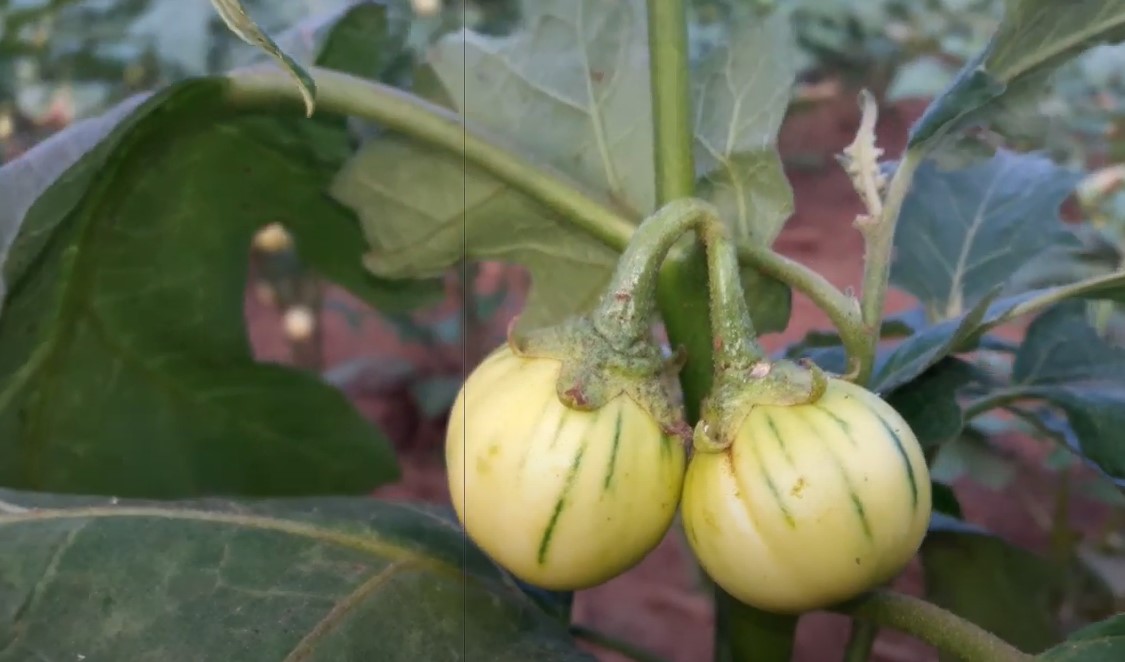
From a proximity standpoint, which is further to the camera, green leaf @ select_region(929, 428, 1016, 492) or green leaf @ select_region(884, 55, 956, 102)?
green leaf @ select_region(884, 55, 956, 102)

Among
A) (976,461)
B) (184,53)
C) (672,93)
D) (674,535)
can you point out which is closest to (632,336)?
(672,93)

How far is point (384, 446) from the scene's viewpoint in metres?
0.75

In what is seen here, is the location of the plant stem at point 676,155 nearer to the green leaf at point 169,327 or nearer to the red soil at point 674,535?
the red soil at point 674,535

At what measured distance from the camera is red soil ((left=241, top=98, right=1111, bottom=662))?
3.56ft

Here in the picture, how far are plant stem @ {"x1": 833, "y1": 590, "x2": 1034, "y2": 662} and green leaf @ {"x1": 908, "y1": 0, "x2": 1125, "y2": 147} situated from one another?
222mm

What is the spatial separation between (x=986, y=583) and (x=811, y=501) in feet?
1.35

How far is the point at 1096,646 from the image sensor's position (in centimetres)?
42

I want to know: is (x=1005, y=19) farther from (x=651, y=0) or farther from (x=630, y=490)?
(x=630, y=490)

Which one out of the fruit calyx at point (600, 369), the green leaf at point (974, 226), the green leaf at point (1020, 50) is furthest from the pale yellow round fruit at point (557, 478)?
the green leaf at point (974, 226)

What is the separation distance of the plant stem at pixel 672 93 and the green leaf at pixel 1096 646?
25 centimetres

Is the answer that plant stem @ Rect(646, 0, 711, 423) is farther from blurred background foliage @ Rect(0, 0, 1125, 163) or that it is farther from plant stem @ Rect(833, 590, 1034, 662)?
blurred background foliage @ Rect(0, 0, 1125, 163)

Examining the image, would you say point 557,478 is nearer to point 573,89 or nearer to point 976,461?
point 573,89

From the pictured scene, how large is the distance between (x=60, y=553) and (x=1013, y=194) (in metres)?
0.63

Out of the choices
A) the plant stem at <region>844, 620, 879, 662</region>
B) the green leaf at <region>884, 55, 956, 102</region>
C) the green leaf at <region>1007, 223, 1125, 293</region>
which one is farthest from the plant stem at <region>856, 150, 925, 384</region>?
the green leaf at <region>884, 55, 956, 102</region>
